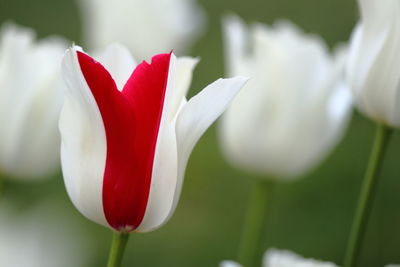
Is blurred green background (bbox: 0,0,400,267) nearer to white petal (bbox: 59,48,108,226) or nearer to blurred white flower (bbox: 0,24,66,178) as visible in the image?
blurred white flower (bbox: 0,24,66,178)

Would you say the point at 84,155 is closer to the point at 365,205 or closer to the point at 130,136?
the point at 130,136

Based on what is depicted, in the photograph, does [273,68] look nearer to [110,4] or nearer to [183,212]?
[110,4]

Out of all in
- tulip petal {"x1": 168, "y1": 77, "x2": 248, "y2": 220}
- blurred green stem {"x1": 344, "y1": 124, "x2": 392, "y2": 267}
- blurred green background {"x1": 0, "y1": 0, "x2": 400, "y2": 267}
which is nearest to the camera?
tulip petal {"x1": 168, "y1": 77, "x2": 248, "y2": 220}

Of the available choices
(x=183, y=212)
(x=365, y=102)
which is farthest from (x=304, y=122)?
(x=183, y=212)

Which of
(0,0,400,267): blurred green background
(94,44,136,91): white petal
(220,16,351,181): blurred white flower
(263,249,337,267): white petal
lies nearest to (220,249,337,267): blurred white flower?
(263,249,337,267): white petal

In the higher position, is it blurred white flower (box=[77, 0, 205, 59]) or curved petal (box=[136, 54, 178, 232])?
blurred white flower (box=[77, 0, 205, 59])

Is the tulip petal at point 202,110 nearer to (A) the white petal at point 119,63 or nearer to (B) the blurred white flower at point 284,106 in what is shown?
(A) the white petal at point 119,63

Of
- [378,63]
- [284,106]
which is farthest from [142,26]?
[378,63]
